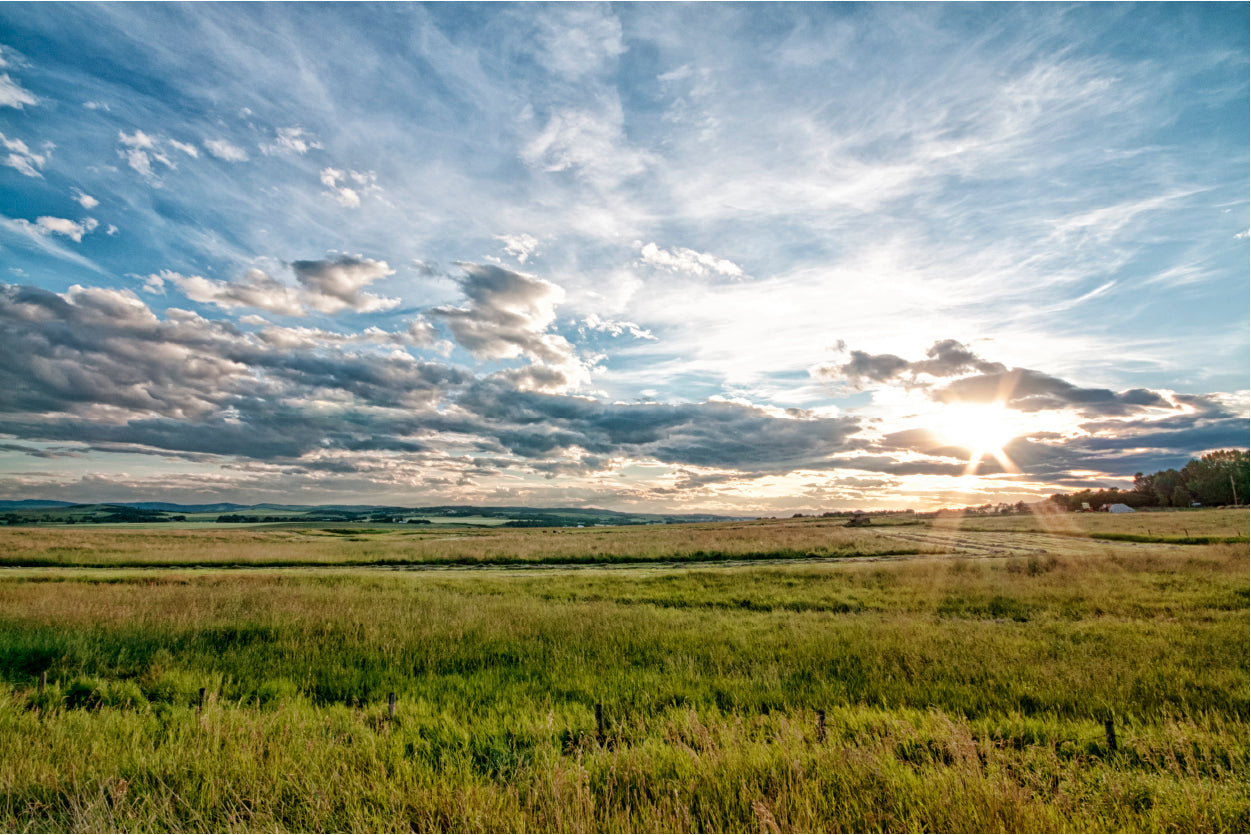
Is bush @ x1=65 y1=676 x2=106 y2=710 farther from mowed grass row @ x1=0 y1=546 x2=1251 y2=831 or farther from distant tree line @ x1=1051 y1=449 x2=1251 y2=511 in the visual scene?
distant tree line @ x1=1051 y1=449 x2=1251 y2=511

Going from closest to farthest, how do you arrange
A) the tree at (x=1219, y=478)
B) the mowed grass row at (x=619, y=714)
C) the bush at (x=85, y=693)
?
1. the mowed grass row at (x=619, y=714)
2. the bush at (x=85, y=693)
3. the tree at (x=1219, y=478)

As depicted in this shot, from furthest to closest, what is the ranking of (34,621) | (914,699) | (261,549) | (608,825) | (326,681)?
(261,549) < (34,621) < (326,681) < (914,699) < (608,825)

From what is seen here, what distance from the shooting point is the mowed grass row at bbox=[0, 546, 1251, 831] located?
19.5 feet

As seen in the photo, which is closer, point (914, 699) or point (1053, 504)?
point (914, 699)

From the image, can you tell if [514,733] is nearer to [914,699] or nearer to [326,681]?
[326,681]

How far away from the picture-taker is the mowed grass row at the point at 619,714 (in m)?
5.95

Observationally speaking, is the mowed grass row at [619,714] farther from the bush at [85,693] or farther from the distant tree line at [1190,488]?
the distant tree line at [1190,488]

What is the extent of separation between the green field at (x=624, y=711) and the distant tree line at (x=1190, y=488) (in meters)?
161

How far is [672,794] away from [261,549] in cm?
6405

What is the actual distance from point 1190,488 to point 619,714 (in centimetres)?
19762

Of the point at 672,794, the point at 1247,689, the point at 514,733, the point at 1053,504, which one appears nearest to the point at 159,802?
the point at 514,733

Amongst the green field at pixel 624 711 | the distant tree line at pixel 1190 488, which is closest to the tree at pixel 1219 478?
the distant tree line at pixel 1190 488

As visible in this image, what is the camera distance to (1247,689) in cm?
1121

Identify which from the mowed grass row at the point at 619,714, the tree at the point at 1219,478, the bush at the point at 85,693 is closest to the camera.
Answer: the mowed grass row at the point at 619,714
